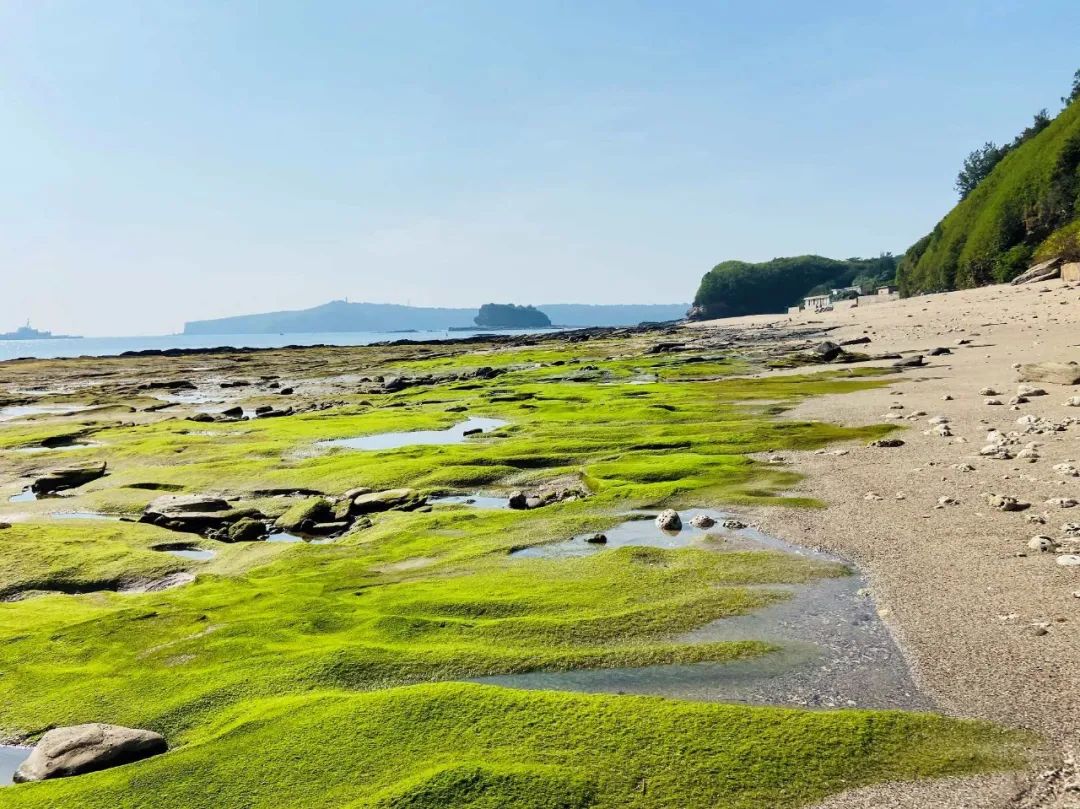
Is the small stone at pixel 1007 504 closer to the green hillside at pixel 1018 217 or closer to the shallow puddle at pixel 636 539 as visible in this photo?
the shallow puddle at pixel 636 539

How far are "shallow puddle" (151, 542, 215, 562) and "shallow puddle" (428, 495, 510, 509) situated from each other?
13.5ft

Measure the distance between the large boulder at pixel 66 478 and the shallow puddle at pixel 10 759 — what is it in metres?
13.8

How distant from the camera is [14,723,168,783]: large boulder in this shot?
18.3ft

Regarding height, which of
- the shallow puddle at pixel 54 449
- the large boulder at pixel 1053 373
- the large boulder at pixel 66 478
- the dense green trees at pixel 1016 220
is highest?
the dense green trees at pixel 1016 220

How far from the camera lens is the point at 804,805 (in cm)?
459

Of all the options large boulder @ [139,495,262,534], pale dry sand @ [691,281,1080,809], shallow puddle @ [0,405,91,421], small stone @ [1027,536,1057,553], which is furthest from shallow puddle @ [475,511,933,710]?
shallow puddle @ [0,405,91,421]

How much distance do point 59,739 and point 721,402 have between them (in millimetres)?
21929

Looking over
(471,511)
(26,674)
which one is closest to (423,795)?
(26,674)

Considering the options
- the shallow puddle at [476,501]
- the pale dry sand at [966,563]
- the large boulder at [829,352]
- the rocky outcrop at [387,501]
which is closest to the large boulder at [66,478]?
the rocky outcrop at [387,501]

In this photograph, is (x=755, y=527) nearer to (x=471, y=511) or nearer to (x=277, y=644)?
(x=471, y=511)

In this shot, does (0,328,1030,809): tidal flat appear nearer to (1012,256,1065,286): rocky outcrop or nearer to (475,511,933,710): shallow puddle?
(475,511,933,710): shallow puddle

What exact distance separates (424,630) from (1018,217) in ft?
374

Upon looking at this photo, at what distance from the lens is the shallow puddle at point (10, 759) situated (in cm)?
585

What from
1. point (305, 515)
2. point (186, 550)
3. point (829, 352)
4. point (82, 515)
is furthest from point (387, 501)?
point (829, 352)
